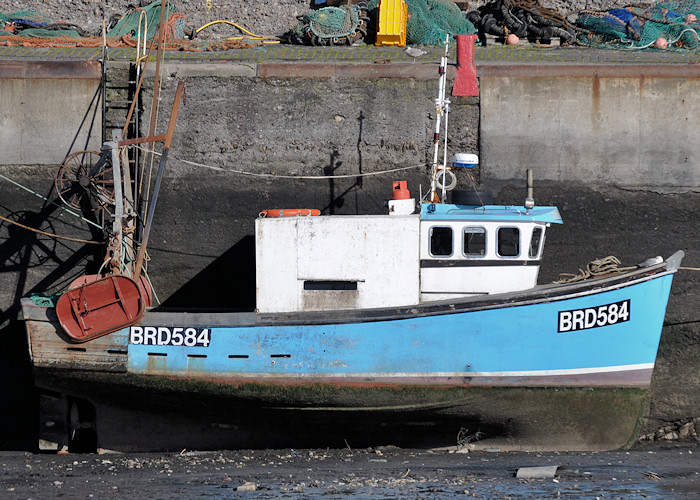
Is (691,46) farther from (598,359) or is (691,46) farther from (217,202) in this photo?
(217,202)

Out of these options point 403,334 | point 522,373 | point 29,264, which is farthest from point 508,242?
point 29,264

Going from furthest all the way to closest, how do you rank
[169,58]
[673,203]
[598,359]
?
[169,58]
[673,203]
[598,359]

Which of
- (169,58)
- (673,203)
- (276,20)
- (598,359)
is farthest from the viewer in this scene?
(276,20)

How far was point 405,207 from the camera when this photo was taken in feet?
32.6

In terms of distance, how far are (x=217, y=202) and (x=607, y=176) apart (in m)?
4.91

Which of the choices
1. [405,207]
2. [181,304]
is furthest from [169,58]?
[405,207]

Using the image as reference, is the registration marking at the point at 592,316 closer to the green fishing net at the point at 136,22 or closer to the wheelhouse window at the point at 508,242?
the wheelhouse window at the point at 508,242

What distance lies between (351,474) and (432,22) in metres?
6.60

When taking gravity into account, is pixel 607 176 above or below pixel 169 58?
below

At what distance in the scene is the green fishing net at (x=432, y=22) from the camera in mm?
12344

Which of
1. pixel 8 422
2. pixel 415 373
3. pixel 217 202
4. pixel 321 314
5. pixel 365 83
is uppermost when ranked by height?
pixel 365 83

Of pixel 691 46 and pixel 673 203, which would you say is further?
pixel 691 46

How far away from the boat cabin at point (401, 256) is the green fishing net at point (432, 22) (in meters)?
3.56

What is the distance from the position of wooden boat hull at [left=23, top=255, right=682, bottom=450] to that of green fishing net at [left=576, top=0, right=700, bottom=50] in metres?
4.16
